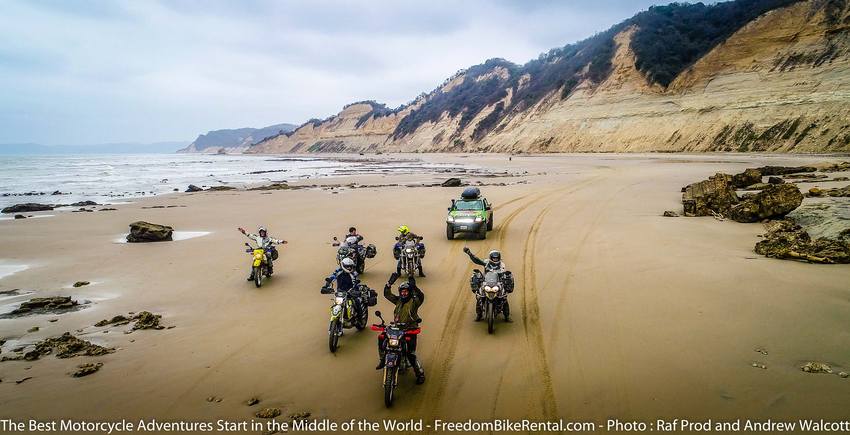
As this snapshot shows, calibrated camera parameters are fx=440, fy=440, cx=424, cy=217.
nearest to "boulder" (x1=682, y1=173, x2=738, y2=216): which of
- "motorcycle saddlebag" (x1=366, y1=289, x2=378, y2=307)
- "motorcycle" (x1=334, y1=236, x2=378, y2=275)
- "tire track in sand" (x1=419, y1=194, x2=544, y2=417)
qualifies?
"tire track in sand" (x1=419, y1=194, x2=544, y2=417)

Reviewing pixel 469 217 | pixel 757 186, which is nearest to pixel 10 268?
pixel 469 217

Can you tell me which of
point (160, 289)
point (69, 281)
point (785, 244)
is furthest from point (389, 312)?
point (785, 244)

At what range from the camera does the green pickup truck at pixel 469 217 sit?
1575 cm

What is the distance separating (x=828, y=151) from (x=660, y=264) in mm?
46458

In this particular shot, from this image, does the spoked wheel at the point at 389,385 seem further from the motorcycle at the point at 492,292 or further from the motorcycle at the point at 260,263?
the motorcycle at the point at 260,263

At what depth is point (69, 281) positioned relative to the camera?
38.1 ft

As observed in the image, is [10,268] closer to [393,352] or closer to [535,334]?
[393,352]

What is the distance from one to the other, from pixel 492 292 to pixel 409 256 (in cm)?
387

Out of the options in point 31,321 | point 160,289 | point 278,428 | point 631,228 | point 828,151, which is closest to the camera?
point 278,428

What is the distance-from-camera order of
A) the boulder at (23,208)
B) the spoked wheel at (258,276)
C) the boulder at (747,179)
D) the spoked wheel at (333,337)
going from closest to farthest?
the spoked wheel at (333,337) < the spoked wheel at (258,276) < the boulder at (747,179) < the boulder at (23,208)

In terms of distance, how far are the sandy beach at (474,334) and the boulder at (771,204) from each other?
2.02 feet

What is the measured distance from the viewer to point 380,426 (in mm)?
5473

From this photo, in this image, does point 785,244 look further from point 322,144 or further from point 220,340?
point 322,144

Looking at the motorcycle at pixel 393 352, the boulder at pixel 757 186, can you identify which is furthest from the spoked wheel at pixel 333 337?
the boulder at pixel 757 186
